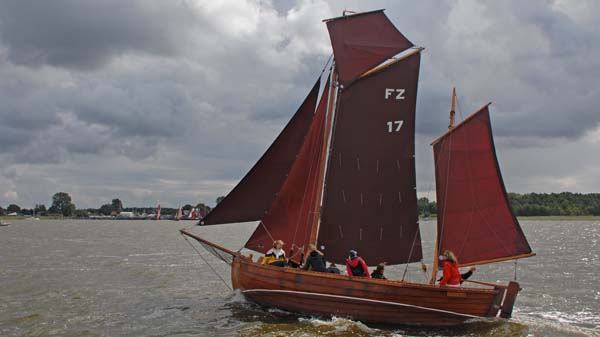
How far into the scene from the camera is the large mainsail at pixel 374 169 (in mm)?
20781

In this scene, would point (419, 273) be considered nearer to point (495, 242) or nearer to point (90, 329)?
point (495, 242)

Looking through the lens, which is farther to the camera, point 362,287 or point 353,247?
point 353,247

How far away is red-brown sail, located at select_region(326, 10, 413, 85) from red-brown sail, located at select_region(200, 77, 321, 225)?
1.45 meters

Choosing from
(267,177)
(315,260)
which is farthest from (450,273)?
(267,177)

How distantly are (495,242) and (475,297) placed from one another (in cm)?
269

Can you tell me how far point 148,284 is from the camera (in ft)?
92.0

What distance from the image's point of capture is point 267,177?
865 inches

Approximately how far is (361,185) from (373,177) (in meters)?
0.57

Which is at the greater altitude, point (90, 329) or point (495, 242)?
point (495, 242)

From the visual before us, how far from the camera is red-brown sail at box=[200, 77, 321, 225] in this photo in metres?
21.7

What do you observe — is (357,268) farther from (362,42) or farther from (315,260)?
(362,42)

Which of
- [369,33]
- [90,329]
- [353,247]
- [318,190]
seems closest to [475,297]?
[353,247]

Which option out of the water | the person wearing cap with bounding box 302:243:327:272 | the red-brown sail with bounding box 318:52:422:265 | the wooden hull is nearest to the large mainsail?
the red-brown sail with bounding box 318:52:422:265

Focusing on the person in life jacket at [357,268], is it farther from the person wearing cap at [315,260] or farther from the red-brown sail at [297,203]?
the red-brown sail at [297,203]
